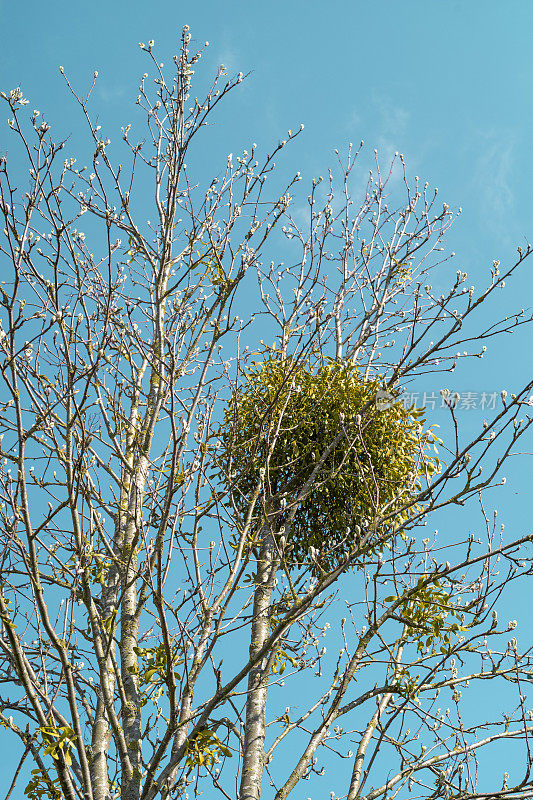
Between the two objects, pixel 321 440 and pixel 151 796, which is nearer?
pixel 151 796

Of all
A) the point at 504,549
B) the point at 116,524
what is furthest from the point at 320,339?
the point at 504,549

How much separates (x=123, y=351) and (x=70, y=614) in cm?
162

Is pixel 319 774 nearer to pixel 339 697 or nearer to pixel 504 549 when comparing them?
pixel 339 697

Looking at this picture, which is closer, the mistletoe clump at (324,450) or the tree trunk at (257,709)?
the tree trunk at (257,709)

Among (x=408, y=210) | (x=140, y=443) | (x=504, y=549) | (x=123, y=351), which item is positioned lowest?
(x=504, y=549)

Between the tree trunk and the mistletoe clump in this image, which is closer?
the tree trunk

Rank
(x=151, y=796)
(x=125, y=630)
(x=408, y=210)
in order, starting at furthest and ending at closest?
1. (x=408, y=210)
2. (x=125, y=630)
3. (x=151, y=796)

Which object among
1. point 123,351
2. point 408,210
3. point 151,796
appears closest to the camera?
point 151,796

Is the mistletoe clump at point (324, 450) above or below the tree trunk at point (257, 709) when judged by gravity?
above

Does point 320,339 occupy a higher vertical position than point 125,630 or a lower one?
higher

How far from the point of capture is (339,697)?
11.0ft

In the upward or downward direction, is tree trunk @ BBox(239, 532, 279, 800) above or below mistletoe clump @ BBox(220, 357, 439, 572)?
below

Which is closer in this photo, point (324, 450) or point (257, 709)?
point (257, 709)

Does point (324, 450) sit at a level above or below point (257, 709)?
above
